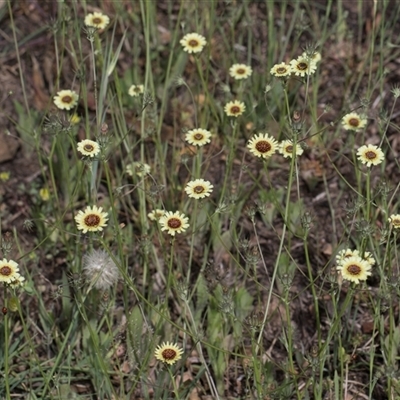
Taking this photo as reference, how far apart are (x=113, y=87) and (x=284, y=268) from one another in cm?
124

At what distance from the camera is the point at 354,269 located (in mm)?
A: 2221

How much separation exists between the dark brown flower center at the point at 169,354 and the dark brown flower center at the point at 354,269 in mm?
543

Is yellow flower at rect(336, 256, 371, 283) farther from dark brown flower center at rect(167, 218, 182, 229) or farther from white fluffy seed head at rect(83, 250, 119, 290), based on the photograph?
white fluffy seed head at rect(83, 250, 119, 290)

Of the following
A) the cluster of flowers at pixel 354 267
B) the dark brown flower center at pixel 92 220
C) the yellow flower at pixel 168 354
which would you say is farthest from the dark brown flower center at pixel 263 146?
the yellow flower at pixel 168 354

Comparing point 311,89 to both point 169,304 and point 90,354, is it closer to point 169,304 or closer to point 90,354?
point 169,304

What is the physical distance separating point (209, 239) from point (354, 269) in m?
1.00

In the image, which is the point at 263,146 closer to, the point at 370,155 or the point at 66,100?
the point at 370,155

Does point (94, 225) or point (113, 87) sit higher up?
point (94, 225)

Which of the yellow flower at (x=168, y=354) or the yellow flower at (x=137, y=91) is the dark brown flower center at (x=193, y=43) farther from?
the yellow flower at (x=168, y=354)

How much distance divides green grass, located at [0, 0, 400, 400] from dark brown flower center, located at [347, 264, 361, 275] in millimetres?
56

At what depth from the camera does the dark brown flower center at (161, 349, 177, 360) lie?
7.55 ft

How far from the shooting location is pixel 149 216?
2957mm

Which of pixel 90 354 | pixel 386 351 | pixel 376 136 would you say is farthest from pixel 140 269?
pixel 376 136

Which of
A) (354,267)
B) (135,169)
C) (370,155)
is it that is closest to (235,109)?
(135,169)
